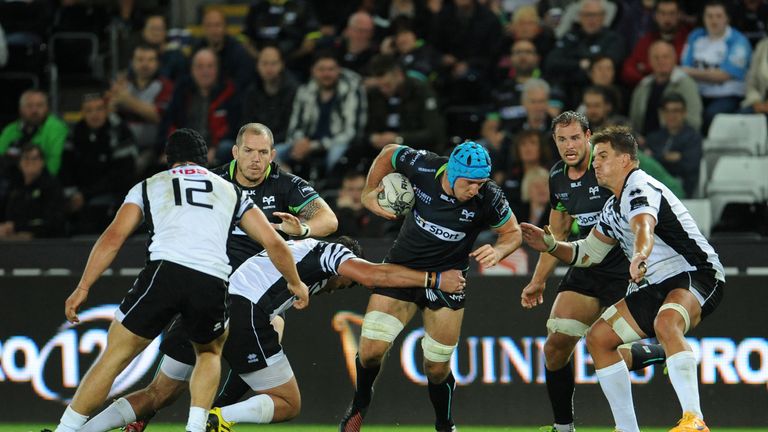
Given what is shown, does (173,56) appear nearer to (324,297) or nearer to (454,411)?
(324,297)

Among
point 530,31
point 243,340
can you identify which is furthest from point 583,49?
point 243,340

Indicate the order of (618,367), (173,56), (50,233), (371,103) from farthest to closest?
(173,56) → (371,103) → (50,233) → (618,367)

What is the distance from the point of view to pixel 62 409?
32.9 feet

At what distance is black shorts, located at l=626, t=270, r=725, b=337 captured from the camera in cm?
798

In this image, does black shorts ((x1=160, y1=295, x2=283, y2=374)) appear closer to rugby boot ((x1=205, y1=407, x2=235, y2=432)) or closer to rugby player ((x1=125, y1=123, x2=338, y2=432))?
rugby boot ((x1=205, y1=407, x2=235, y2=432))

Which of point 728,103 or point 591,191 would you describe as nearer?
point 591,191

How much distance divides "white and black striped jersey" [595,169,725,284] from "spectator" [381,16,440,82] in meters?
5.77

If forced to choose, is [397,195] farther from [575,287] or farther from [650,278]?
[650,278]

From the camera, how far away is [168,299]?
291 inches

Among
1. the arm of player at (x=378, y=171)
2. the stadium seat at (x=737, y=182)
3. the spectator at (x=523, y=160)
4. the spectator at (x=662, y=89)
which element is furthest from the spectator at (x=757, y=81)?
the arm of player at (x=378, y=171)

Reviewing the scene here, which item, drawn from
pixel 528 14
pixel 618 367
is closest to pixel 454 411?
pixel 618 367

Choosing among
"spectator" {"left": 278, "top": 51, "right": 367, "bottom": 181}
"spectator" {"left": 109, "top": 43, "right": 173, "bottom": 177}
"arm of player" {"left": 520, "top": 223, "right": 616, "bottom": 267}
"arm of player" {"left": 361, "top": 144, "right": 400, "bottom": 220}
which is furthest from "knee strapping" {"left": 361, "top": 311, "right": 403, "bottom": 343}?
"spectator" {"left": 109, "top": 43, "right": 173, "bottom": 177}

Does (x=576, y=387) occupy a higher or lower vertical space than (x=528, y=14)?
lower

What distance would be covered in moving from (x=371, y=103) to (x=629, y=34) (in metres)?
3.05
